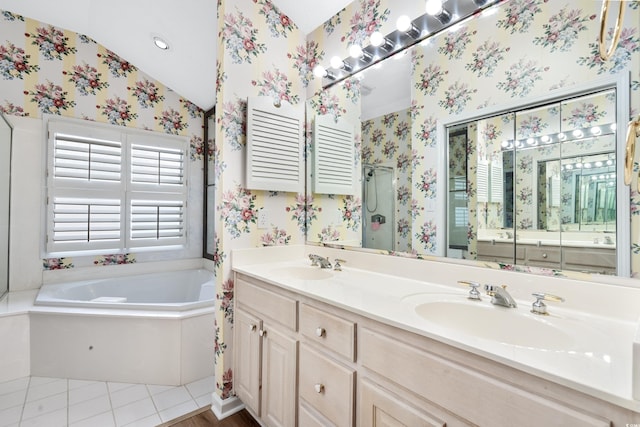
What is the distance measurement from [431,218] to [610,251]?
0.64 m

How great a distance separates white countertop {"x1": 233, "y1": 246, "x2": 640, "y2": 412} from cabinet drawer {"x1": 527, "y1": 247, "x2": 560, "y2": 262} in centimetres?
8

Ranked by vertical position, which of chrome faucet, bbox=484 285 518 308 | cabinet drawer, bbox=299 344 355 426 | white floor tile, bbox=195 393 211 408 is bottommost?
white floor tile, bbox=195 393 211 408

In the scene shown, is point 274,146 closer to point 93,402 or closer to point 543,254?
point 543,254

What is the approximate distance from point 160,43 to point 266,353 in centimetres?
267

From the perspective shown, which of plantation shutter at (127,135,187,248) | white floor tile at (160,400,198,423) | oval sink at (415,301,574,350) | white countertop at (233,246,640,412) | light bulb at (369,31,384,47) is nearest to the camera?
white countertop at (233,246,640,412)

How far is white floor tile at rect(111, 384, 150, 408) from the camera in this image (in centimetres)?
186

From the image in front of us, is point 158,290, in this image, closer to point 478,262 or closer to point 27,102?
point 27,102

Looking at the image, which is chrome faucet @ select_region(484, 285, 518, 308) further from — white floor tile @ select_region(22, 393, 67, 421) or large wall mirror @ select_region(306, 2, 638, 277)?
white floor tile @ select_region(22, 393, 67, 421)

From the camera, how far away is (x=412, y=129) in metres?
1.54

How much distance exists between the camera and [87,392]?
196cm

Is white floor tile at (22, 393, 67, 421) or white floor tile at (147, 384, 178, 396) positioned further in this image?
white floor tile at (147, 384, 178, 396)

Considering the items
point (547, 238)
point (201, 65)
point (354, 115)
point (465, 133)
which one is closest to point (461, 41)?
point (465, 133)

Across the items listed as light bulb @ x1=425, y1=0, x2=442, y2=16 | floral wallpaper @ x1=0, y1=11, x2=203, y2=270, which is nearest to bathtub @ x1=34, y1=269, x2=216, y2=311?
floral wallpaper @ x1=0, y1=11, x2=203, y2=270

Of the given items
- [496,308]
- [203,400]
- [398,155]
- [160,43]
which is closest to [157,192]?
[160,43]
